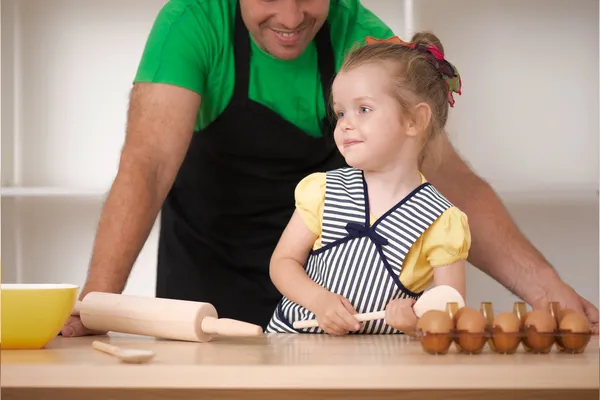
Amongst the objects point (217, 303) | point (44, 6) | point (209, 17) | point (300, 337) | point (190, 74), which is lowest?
point (217, 303)

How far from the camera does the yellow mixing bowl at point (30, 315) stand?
0.92m

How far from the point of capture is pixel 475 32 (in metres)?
3.14

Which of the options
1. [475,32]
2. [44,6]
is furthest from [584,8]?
[44,6]

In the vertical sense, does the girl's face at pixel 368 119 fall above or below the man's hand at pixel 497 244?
above

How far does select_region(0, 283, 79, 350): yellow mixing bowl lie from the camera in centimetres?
92

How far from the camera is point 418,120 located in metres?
1.47

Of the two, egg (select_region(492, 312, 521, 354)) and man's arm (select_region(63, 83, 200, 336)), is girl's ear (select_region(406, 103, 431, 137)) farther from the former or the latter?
egg (select_region(492, 312, 521, 354))

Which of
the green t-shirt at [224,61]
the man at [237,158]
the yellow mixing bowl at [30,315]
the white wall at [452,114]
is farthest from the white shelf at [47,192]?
the yellow mixing bowl at [30,315]

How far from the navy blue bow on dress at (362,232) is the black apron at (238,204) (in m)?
0.61

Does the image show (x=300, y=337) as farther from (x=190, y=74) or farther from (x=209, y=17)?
(x=209, y=17)

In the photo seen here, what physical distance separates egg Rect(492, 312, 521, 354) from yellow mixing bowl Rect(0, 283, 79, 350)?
49 cm

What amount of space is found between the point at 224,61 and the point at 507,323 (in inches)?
45.4

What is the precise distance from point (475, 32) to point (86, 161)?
1573 mm

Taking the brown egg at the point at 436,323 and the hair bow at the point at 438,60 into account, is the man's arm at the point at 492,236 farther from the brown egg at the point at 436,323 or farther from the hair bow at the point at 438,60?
the brown egg at the point at 436,323
